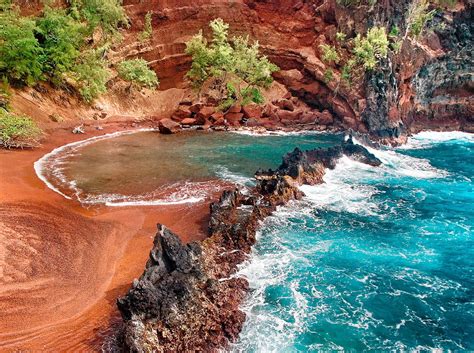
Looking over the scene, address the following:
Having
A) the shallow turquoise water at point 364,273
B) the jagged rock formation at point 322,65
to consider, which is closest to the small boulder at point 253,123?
the jagged rock formation at point 322,65

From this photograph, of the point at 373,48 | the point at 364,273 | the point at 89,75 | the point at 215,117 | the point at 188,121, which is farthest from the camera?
the point at 215,117

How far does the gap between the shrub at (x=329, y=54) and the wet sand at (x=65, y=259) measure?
3389 centimetres

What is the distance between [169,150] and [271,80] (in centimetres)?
2255

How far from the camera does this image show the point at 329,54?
149 feet

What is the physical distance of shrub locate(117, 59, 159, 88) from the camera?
4203 centimetres

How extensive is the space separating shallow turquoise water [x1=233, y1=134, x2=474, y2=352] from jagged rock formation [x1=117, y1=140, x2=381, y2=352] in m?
0.63

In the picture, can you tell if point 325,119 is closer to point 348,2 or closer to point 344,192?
point 348,2

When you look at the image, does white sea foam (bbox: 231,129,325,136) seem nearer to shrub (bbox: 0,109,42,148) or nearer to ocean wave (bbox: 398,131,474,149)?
ocean wave (bbox: 398,131,474,149)

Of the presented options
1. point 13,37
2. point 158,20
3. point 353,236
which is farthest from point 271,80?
point 353,236

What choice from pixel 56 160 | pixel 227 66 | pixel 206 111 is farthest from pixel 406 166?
pixel 56 160

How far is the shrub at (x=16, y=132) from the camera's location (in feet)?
80.3

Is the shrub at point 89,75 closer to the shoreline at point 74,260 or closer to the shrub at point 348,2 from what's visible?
the shoreline at point 74,260

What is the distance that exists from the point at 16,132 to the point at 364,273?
23.6 metres

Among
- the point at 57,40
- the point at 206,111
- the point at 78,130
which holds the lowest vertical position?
the point at 206,111
